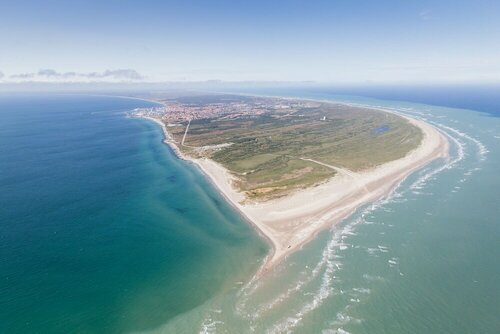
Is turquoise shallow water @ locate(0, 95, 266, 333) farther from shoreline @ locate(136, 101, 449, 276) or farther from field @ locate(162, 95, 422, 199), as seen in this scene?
field @ locate(162, 95, 422, 199)

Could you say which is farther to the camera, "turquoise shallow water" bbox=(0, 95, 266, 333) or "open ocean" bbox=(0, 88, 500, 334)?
"turquoise shallow water" bbox=(0, 95, 266, 333)

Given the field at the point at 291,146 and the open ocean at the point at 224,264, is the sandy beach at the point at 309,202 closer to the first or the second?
the open ocean at the point at 224,264

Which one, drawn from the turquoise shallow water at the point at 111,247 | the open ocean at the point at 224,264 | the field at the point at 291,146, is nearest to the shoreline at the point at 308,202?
the open ocean at the point at 224,264

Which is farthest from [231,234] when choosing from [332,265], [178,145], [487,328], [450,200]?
[178,145]

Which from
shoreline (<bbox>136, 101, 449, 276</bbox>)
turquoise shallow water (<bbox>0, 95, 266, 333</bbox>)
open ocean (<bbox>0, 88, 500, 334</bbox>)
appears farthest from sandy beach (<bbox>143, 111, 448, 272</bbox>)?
turquoise shallow water (<bbox>0, 95, 266, 333</bbox>)

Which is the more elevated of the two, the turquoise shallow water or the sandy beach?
the sandy beach

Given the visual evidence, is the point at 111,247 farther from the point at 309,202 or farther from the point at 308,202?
the point at 309,202

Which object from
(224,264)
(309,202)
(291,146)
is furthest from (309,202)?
(291,146)
